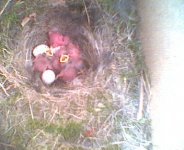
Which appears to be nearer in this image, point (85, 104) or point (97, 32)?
point (85, 104)

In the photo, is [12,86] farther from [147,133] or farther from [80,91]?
[147,133]

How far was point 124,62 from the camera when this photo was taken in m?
1.51

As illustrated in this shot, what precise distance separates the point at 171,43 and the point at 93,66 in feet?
1.02

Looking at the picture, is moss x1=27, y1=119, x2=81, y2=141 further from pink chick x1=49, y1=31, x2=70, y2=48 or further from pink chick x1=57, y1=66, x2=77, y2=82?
pink chick x1=49, y1=31, x2=70, y2=48

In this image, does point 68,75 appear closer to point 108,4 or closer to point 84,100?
point 84,100

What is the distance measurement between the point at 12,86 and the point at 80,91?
0.23 meters

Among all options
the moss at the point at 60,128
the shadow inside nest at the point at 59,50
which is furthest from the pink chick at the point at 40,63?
the moss at the point at 60,128

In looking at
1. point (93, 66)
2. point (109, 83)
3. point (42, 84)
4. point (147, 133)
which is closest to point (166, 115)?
point (147, 133)

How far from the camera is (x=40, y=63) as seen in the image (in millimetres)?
1646

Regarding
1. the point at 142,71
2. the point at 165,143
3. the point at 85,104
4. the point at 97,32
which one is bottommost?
the point at 165,143

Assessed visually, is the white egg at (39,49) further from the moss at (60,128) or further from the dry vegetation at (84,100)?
the moss at (60,128)

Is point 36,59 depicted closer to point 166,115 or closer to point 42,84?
point 42,84

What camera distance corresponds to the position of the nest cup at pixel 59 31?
5.17 ft

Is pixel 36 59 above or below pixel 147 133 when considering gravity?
above
